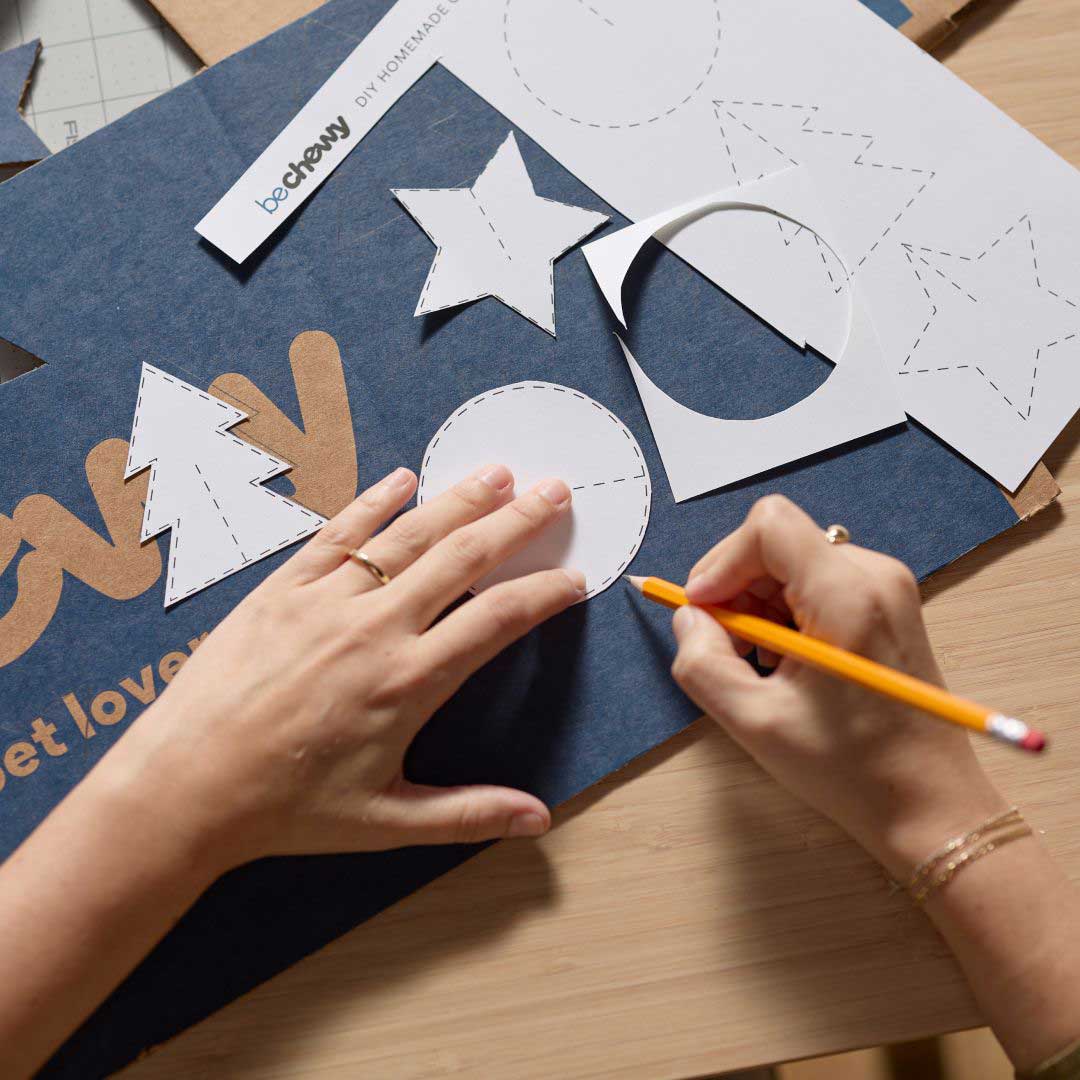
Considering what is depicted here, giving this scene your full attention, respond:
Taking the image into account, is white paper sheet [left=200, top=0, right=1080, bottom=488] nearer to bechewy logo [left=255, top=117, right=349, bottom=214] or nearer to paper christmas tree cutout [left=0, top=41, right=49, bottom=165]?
bechewy logo [left=255, top=117, right=349, bottom=214]

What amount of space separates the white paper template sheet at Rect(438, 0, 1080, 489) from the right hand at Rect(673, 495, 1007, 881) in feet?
0.69

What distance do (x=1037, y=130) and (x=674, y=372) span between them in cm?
39

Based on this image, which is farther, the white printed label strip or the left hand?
the white printed label strip

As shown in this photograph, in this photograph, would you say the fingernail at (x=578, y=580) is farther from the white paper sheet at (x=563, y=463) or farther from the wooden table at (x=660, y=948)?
the wooden table at (x=660, y=948)

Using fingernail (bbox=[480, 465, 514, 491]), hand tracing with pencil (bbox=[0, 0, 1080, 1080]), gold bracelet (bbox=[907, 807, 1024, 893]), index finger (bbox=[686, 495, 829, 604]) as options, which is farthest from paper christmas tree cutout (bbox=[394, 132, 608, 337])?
gold bracelet (bbox=[907, 807, 1024, 893])

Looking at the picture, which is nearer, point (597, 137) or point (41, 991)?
point (41, 991)

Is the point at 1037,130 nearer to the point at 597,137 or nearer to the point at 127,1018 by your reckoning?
the point at 597,137

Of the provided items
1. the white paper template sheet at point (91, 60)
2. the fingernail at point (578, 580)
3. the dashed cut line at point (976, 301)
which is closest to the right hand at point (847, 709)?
the fingernail at point (578, 580)

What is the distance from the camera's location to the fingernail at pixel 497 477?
2.36 feet

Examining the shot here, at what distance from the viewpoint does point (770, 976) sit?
2.19 feet

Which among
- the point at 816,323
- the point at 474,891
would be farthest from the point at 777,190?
the point at 474,891

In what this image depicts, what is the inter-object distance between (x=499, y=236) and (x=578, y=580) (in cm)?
31

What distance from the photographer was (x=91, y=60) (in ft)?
2.76

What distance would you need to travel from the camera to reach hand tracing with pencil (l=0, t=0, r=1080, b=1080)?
2.06ft
